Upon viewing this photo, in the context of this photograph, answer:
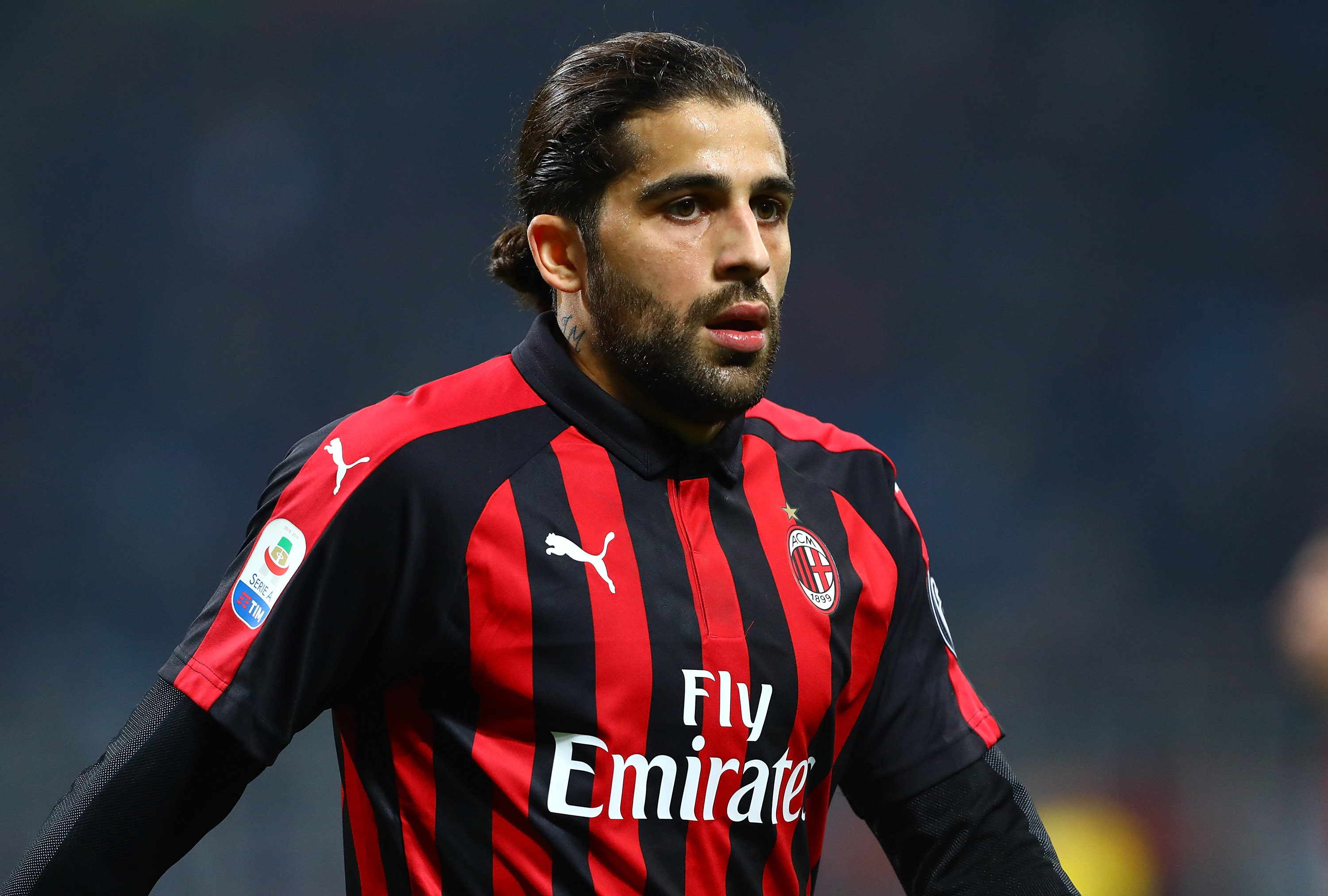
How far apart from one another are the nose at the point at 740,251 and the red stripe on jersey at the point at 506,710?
0.40 metres

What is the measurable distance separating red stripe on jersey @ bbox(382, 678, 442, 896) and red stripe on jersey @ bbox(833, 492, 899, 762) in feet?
1.57

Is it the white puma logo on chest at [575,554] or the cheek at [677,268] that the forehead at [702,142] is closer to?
the cheek at [677,268]

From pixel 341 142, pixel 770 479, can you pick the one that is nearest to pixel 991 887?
pixel 770 479

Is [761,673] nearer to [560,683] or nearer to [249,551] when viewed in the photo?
[560,683]

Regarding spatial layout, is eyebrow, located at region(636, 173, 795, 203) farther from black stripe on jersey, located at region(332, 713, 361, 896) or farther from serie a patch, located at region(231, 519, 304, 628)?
black stripe on jersey, located at region(332, 713, 361, 896)

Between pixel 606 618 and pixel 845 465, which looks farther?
pixel 845 465

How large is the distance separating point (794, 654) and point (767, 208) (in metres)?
0.51

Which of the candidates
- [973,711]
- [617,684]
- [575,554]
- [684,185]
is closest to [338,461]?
[575,554]

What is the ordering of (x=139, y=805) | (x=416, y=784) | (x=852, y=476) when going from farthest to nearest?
(x=852, y=476), (x=416, y=784), (x=139, y=805)

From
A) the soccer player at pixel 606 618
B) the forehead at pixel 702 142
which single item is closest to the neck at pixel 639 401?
the soccer player at pixel 606 618

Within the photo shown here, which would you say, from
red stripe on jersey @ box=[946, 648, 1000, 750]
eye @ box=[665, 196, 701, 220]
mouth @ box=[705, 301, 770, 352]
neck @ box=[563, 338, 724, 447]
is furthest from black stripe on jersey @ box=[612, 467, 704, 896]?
red stripe on jersey @ box=[946, 648, 1000, 750]

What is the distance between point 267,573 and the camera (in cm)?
125

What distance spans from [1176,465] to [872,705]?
3.50 metres

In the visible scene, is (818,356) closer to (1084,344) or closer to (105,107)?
(1084,344)
